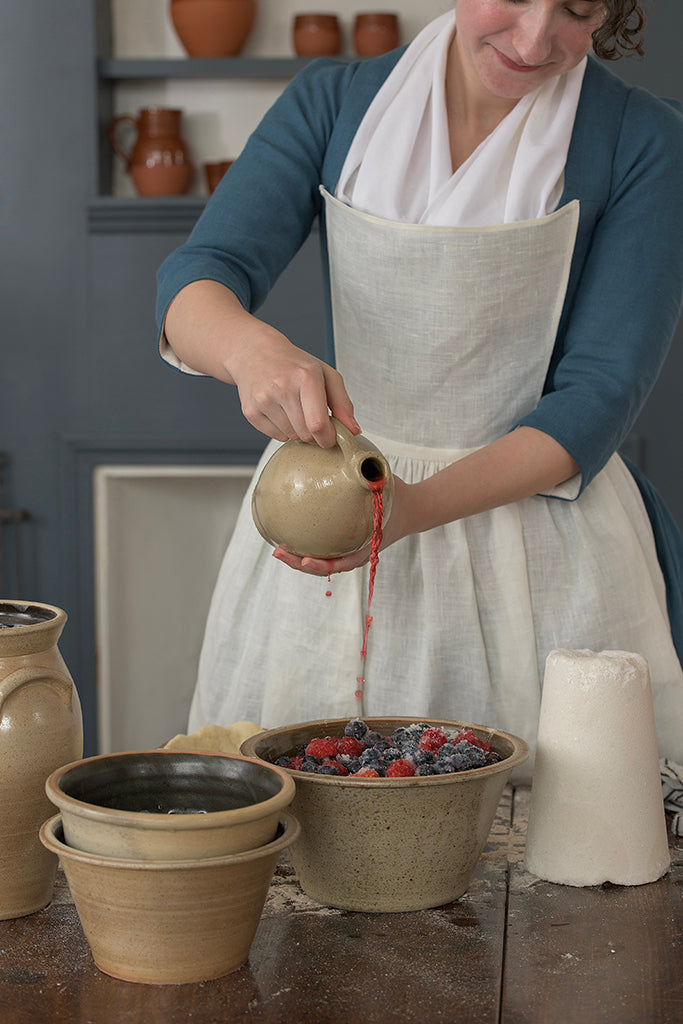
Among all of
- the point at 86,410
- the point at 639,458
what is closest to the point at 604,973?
the point at 639,458

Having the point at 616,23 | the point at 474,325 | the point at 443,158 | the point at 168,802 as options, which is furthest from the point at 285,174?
the point at 168,802

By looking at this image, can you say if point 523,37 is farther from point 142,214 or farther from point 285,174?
point 142,214

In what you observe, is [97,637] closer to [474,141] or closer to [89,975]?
[474,141]

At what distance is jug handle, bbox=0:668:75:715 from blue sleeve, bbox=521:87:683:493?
616 millimetres

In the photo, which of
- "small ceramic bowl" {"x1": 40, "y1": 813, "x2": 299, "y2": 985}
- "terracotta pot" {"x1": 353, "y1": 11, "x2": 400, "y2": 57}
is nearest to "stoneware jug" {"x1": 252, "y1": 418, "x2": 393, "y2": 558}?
"small ceramic bowl" {"x1": 40, "y1": 813, "x2": 299, "y2": 985}

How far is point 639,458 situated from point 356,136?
4.76ft

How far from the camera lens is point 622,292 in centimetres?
129

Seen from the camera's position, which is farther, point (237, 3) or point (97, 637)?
point (97, 637)

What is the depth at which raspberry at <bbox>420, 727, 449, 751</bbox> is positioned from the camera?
3.05ft

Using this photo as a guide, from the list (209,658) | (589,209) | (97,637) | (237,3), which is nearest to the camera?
(589,209)

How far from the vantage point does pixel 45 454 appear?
8.79 ft

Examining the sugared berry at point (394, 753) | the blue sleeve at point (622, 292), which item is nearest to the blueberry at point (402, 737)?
the sugared berry at point (394, 753)

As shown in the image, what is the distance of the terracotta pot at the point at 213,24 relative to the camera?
2.53 meters

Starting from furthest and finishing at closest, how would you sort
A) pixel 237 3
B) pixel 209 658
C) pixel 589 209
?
pixel 237 3 < pixel 209 658 < pixel 589 209
